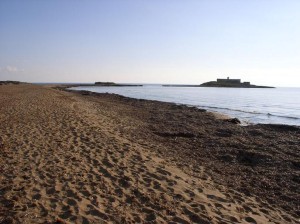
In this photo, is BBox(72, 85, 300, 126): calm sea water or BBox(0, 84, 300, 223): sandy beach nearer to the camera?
BBox(0, 84, 300, 223): sandy beach

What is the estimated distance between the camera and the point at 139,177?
797 cm

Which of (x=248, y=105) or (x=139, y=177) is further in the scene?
(x=248, y=105)

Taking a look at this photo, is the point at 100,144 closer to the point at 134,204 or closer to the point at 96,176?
the point at 96,176

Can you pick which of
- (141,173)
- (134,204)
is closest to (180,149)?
(141,173)

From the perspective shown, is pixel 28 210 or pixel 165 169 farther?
Answer: pixel 165 169

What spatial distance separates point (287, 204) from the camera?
24.5ft

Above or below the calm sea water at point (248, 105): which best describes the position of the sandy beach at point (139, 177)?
above

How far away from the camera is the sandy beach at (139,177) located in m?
5.97

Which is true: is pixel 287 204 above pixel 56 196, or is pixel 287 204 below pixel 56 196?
below

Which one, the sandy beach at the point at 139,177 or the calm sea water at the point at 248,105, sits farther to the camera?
the calm sea water at the point at 248,105

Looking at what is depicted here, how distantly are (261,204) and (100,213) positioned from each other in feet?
12.9

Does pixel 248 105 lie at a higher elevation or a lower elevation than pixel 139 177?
lower

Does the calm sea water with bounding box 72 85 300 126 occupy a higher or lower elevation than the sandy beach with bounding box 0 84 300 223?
lower

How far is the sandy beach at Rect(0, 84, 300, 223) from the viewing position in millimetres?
5969
